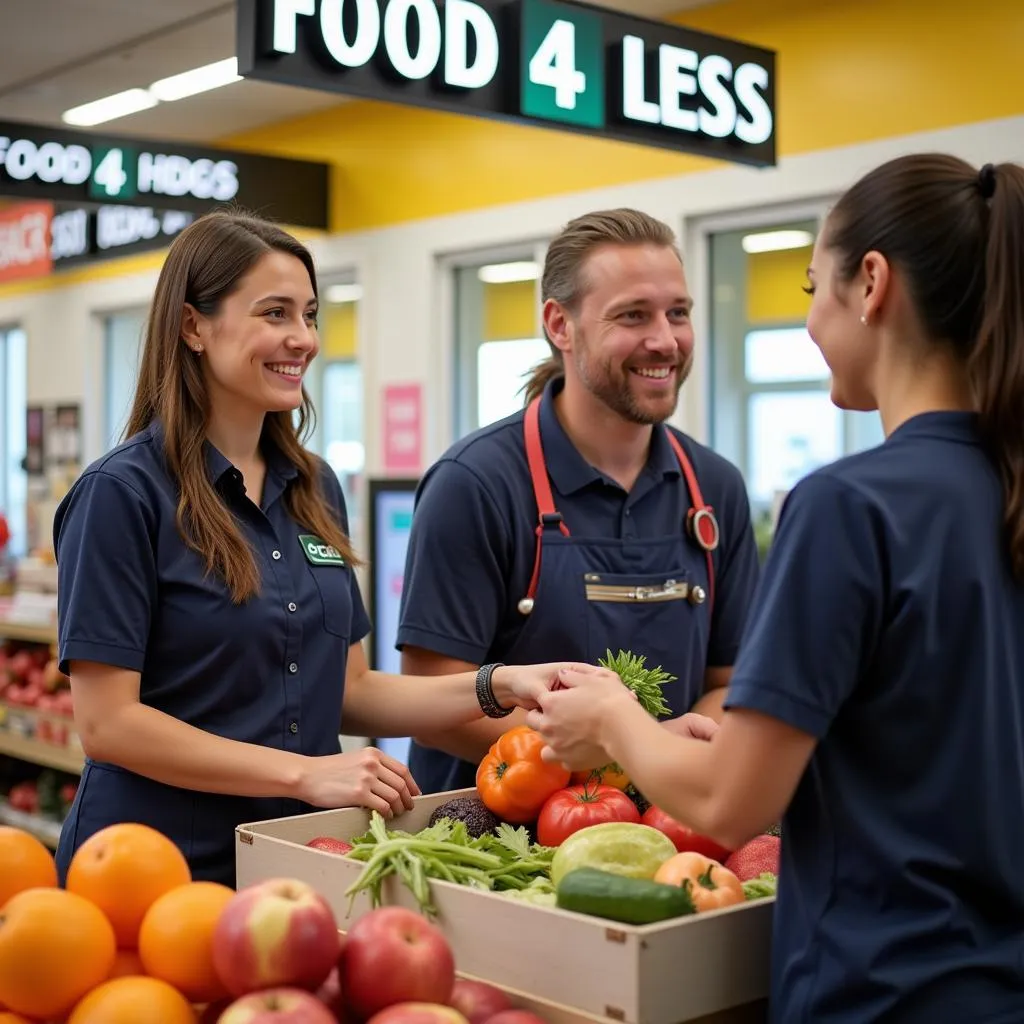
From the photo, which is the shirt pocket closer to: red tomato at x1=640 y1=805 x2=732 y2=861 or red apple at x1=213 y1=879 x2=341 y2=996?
red tomato at x1=640 y1=805 x2=732 y2=861

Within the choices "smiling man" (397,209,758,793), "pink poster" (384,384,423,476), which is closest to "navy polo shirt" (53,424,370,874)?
"smiling man" (397,209,758,793)

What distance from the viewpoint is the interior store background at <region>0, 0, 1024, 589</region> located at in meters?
5.34

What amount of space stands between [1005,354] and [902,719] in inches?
14.6

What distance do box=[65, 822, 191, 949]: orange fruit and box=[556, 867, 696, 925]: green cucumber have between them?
1.44 ft

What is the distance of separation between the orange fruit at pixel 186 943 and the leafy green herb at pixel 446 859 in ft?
0.76

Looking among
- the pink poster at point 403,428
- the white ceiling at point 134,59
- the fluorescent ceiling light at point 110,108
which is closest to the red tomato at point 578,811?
the white ceiling at point 134,59

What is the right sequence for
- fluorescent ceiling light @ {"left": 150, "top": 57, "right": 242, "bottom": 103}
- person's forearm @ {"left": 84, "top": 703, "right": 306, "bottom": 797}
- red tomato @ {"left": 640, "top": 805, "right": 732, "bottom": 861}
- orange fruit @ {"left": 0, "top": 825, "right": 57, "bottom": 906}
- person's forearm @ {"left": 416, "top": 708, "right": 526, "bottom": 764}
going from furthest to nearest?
fluorescent ceiling light @ {"left": 150, "top": 57, "right": 242, "bottom": 103}
person's forearm @ {"left": 416, "top": 708, "right": 526, "bottom": 764}
person's forearm @ {"left": 84, "top": 703, "right": 306, "bottom": 797}
red tomato @ {"left": 640, "top": 805, "right": 732, "bottom": 861}
orange fruit @ {"left": 0, "top": 825, "right": 57, "bottom": 906}

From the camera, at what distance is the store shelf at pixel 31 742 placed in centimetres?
555

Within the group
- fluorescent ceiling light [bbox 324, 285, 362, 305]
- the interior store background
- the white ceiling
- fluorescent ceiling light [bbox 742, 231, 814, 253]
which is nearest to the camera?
the interior store background

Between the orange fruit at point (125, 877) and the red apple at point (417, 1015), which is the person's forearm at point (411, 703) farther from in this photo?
the red apple at point (417, 1015)

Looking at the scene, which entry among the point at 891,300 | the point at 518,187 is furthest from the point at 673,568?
the point at 518,187

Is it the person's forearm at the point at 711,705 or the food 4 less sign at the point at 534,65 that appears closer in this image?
the person's forearm at the point at 711,705

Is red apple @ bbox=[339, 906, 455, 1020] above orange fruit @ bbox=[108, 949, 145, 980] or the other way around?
above

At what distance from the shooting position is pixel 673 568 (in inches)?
103
